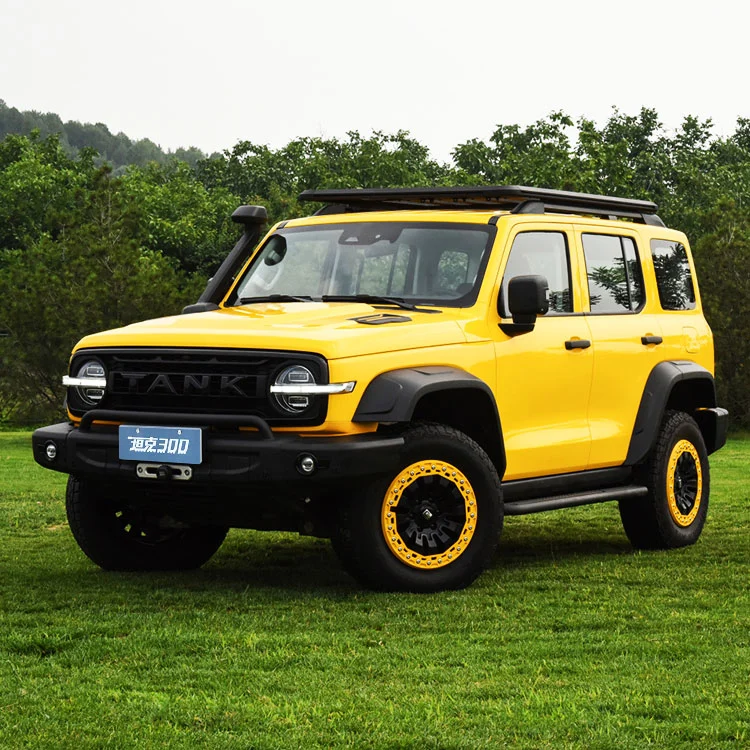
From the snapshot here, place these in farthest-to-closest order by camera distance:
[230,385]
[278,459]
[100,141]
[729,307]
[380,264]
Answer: [100,141]
[729,307]
[380,264]
[230,385]
[278,459]

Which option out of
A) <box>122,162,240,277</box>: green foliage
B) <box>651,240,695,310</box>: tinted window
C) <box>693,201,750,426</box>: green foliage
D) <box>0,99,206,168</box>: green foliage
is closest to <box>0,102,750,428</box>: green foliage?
<box>122,162,240,277</box>: green foliage

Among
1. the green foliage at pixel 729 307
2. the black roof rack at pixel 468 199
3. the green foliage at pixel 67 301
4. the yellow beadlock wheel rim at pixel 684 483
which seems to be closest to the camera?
the black roof rack at pixel 468 199

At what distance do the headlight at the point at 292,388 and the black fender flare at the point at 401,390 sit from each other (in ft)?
0.92

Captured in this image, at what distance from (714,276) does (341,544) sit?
23060mm

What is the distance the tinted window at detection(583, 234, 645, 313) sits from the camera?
31.2 ft

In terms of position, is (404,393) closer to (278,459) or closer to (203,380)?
(278,459)

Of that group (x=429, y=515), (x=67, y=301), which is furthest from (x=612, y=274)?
Answer: (x=67, y=301)

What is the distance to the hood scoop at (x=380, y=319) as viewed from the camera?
7.80m

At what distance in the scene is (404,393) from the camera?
7.54 meters

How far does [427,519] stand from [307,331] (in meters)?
1.21

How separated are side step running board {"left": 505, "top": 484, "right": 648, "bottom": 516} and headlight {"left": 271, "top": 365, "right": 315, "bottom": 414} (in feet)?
5.00

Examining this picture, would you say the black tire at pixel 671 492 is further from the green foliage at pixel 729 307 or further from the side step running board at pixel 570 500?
the green foliage at pixel 729 307

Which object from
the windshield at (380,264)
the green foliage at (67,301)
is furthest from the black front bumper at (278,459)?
the green foliage at (67,301)

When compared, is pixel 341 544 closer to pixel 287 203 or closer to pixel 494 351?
pixel 494 351
